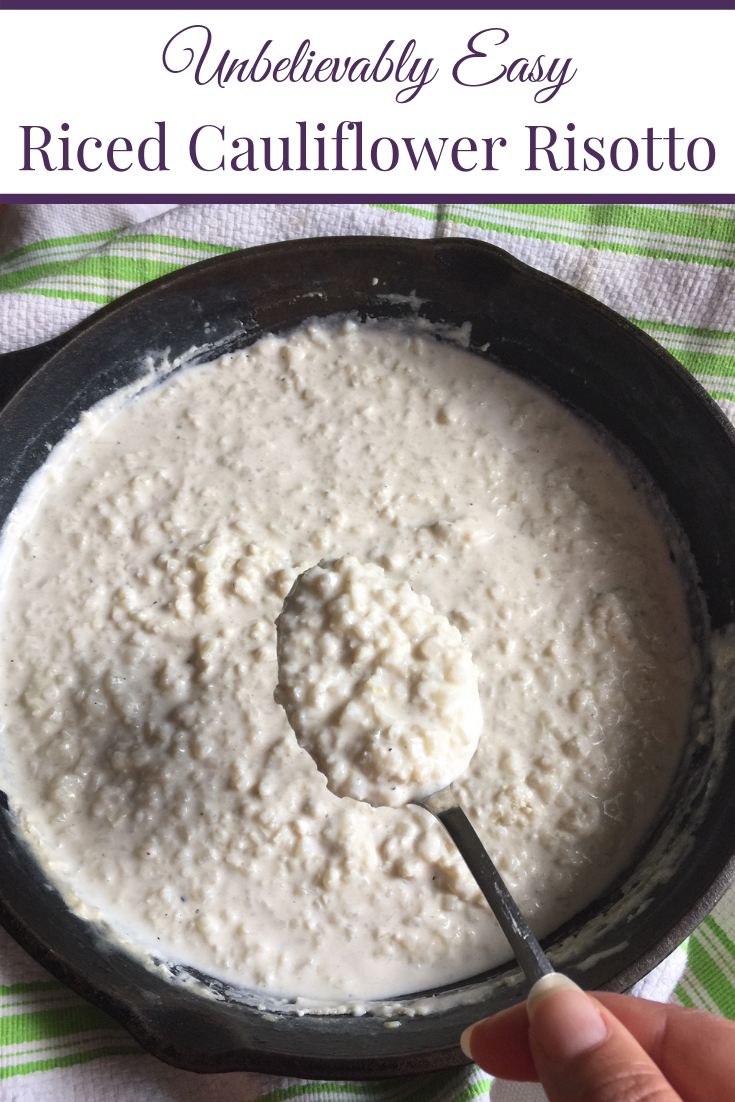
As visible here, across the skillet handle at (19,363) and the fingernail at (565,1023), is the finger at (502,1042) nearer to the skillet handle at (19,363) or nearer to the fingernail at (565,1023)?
the fingernail at (565,1023)

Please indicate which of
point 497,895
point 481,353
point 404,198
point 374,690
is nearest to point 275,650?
point 374,690

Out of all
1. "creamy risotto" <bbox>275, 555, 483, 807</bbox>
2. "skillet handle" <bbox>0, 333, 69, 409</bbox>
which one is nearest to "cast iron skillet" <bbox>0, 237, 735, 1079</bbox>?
"skillet handle" <bbox>0, 333, 69, 409</bbox>

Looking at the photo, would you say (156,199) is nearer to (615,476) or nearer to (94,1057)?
(615,476)

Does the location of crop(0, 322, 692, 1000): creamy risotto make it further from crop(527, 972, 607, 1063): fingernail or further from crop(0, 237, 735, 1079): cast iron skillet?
crop(527, 972, 607, 1063): fingernail

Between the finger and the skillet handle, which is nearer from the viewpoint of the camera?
the finger

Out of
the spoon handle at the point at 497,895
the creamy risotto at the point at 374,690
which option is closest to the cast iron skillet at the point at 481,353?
the spoon handle at the point at 497,895

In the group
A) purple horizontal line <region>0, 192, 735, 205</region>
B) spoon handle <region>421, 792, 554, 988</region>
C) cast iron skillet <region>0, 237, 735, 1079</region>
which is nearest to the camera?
spoon handle <region>421, 792, 554, 988</region>

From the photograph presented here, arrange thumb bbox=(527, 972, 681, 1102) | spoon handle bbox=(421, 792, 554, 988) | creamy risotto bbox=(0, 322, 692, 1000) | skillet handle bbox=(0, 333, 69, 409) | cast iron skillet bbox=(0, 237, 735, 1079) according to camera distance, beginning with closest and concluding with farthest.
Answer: thumb bbox=(527, 972, 681, 1102) → spoon handle bbox=(421, 792, 554, 988) → cast iron skillet bbox=(0, 237, 735, 1079) → creamy risotto bbox=(0, 322, 692, 1000) → skillet handle bbox=(0, 333, 69, 409)
